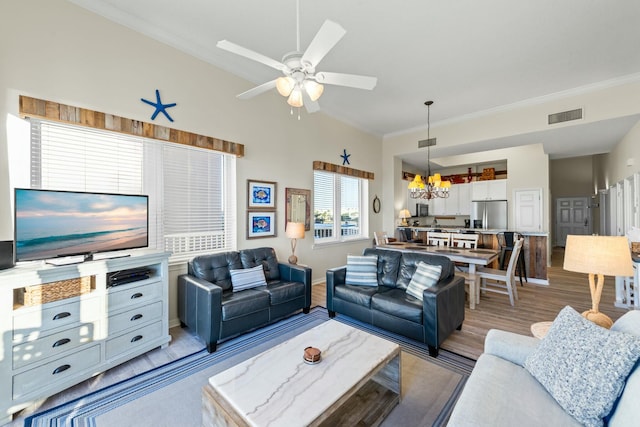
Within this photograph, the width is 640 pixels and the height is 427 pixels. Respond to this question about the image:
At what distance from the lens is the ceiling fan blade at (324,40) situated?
5.39 ft

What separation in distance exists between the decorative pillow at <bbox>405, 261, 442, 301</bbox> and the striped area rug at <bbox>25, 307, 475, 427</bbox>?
53 centimetres

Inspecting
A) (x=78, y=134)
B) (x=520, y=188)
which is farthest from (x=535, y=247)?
(x=78, y=134)

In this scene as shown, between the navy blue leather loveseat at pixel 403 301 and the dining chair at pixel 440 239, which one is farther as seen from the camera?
the dining chair at pixel 440 239

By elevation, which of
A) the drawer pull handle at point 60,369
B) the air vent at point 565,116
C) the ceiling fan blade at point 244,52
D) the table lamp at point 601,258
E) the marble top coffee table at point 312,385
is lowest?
the drawer pull handle at point 60,369

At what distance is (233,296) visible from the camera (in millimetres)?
2902

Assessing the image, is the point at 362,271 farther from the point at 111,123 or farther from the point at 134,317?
the point at 111,123

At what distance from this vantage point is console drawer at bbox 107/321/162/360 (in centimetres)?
228

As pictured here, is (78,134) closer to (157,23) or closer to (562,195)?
(157,23)

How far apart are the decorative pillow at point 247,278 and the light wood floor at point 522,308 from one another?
1.09 meters

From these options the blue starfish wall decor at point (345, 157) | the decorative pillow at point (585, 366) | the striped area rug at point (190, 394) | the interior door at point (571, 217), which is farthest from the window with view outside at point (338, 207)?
the interior door at point (571, 217)

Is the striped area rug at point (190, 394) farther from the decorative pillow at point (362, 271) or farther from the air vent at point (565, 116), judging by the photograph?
the air vent at point (565, 116)

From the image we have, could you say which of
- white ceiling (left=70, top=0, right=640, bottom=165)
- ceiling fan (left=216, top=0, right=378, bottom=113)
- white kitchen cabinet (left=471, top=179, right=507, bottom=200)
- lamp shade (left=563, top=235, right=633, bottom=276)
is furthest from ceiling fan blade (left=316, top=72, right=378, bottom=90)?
white kitchen cabinet (left=471, top=179, right=507, bottom=200)

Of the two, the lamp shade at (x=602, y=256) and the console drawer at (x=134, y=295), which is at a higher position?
the lamp shade at (x=602, y=256)

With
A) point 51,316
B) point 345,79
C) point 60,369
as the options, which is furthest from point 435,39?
point 60,369
